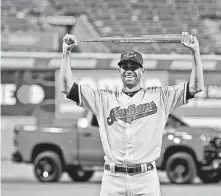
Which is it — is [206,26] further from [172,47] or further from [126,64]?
[126,64]

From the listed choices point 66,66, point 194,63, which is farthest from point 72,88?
point 194,63

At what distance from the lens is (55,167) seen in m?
17.1

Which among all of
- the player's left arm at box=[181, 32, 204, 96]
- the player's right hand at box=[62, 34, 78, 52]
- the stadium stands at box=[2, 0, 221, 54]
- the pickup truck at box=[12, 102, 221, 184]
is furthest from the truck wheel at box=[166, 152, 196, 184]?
the player's right hand at box=[62, 34, 78, 52]

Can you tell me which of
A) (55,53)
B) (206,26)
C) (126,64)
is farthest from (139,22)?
(126,64)

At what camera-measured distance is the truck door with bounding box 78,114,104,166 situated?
16.7m

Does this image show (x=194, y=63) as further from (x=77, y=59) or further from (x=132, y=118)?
(x=77, y=59)

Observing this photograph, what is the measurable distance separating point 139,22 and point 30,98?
18.2 feet

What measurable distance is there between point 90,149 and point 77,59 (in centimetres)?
541

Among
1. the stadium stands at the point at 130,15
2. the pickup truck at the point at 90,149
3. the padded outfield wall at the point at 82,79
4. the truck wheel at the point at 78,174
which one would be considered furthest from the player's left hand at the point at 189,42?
the stadium stands at the point at 130,15

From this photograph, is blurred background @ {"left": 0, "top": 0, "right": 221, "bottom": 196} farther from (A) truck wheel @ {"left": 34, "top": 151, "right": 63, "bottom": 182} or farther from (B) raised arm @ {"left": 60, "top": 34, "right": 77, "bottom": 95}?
(B) raised arm @ {"left": 60, "top": 34, "right": 77, "bottom": 95}

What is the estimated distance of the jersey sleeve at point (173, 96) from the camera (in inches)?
248

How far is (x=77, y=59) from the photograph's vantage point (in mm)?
21750

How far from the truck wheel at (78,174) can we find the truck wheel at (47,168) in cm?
83

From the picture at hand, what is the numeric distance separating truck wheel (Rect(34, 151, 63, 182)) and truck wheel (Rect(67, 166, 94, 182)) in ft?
2.73
